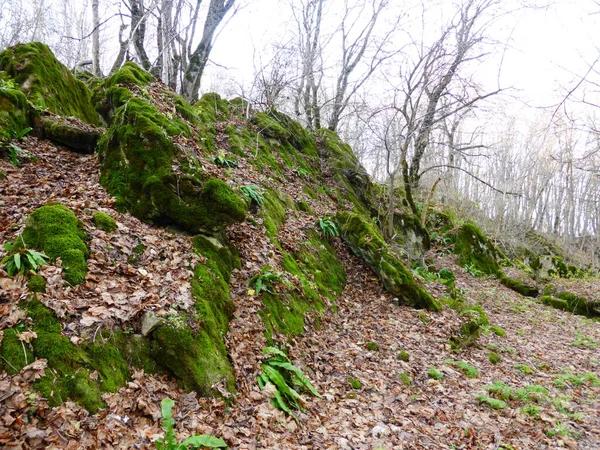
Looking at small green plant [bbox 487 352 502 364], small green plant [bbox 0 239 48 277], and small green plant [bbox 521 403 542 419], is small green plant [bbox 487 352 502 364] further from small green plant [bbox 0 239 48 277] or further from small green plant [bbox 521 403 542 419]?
small green plant [bbox 0 239 48 277]

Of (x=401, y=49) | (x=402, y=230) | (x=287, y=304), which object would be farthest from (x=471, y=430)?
(x=401, y=49)

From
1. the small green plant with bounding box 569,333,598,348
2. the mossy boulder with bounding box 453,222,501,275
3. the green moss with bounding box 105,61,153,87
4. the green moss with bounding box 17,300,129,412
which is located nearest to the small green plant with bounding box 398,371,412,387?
the green moss with bounding box 17,300,129,412

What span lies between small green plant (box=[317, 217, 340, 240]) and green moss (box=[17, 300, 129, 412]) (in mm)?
6686

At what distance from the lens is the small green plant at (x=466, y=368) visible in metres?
6.30

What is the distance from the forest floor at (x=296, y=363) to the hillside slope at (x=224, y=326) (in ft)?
0.07

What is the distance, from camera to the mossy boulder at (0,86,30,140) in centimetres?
631

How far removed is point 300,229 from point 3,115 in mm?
6316

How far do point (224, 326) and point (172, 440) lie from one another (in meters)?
1.85

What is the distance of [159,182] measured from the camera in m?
5.82

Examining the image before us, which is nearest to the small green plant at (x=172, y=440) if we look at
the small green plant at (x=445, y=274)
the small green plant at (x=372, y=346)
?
the small green plant at (x=372, y=346)

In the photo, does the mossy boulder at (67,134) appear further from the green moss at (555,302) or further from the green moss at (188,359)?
the green moss at (555,302)

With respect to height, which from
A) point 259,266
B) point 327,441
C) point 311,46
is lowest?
point 327,441

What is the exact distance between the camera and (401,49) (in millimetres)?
13883

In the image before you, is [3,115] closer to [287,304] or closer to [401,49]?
[287,304]
